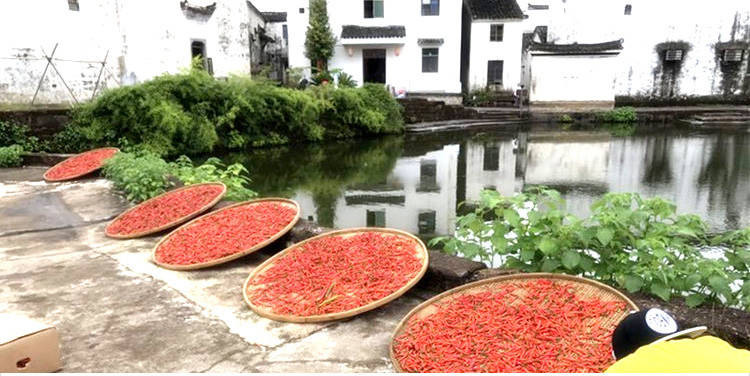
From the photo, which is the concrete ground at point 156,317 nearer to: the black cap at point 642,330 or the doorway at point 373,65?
Answer: the black cap at point 642,330

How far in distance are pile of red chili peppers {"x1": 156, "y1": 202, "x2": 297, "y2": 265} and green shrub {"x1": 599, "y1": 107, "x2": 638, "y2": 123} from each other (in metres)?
21.3

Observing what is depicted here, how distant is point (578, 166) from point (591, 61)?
14.2 metres

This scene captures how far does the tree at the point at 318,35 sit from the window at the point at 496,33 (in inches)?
292

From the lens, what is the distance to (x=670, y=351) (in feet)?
4.63

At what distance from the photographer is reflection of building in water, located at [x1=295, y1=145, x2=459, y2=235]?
307 inches

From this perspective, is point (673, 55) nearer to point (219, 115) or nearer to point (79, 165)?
point (219, 115)

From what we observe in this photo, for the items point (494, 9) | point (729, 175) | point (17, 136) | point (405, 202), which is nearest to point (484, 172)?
point (405, 202)

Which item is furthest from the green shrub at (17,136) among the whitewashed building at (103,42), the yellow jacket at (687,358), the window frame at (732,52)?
the window frame at (732,52)

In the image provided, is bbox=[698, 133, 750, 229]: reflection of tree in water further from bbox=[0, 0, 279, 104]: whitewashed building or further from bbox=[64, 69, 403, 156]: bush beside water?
bbox=[0, 0, 279, 104]: whitewashed building

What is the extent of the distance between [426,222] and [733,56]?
25.2 meters

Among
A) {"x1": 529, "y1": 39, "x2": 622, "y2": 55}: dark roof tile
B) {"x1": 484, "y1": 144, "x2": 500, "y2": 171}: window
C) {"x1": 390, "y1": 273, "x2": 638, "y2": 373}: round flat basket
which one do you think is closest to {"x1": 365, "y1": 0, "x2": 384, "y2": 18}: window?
{"x1": 529, "y1": 39, "x2": 622, "y2": 55}: dark roof tile

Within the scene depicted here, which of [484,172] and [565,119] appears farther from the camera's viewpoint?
[565,119]

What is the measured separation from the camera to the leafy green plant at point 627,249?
2.94 meters

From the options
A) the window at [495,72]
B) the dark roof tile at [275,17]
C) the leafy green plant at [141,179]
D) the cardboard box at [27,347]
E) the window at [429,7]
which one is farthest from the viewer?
the dark roof tile at [275,17]
